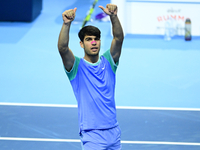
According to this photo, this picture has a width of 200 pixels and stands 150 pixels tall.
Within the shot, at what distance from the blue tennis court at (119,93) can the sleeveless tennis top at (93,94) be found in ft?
7.22

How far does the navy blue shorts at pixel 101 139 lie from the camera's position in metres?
3.96

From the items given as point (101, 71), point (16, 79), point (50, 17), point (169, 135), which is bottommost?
point (169, 135)

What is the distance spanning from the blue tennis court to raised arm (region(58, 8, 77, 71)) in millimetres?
2374

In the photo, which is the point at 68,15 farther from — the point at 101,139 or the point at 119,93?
the point at 119,93

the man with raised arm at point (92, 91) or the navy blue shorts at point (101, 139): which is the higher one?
the man with raised arm at point (92, 91)

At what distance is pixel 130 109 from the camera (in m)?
7.55

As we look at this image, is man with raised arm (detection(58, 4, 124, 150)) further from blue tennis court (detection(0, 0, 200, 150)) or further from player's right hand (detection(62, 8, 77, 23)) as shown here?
blue tennis court (detection(0, 0, 200, 150))

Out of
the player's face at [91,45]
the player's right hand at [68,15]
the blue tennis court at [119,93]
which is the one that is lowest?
the blue tennis court at [119,93]

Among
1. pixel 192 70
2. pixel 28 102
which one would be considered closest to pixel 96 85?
pixel 28 102

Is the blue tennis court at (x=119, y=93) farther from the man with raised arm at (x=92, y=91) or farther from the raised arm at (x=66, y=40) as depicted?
the raised arm at (x=66, y=40)

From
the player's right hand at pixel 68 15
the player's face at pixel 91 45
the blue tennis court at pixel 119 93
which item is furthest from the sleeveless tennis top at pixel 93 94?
the blue tennis court at pixel 119 93

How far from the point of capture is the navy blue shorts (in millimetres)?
3955

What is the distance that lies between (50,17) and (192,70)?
6748mm

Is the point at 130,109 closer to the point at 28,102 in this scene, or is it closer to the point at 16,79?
the point at 28,102
